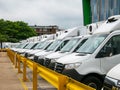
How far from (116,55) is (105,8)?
3535 cm

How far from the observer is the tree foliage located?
11843 centimetres

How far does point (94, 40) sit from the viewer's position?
507 inches

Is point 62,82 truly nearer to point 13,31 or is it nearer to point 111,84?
point 111,84

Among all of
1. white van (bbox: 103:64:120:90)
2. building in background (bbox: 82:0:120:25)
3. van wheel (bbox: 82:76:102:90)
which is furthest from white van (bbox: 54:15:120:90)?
building in background (bbox: 82:0:120:25)

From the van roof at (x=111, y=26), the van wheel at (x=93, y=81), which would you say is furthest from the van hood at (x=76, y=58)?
the van roof at (x=111, y=26)

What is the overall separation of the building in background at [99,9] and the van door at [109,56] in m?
29.0

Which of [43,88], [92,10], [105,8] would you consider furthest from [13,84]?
[92,10]

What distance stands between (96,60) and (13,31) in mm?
108023

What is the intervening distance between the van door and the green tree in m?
105

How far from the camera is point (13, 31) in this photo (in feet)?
390

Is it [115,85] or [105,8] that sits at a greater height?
[105,8]

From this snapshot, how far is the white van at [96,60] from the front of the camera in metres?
11.5

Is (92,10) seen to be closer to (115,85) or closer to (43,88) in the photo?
(43,88)

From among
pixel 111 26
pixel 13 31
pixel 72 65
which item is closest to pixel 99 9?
pixel 111 26
